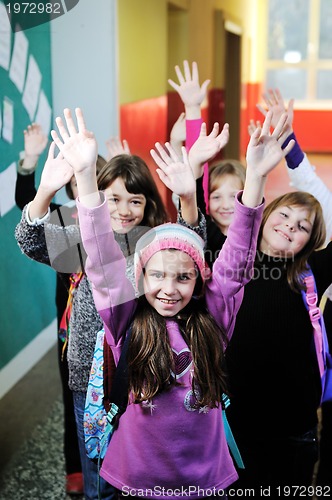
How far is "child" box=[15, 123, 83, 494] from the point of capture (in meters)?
1.89

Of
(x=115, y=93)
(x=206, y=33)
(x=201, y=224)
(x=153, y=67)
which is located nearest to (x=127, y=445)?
(x=201, y=224)

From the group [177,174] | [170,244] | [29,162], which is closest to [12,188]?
[29,162]

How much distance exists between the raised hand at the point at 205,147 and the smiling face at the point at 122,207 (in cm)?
17

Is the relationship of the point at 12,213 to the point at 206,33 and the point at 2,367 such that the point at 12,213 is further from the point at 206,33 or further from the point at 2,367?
the point at 206,33

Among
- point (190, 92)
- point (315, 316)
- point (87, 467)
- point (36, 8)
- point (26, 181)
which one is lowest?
point (87, 467)

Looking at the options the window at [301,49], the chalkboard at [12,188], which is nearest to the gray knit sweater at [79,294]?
the chalkboard at [12,188]

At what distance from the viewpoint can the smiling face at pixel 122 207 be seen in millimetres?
1689

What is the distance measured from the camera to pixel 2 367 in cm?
247

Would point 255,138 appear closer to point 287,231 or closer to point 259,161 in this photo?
point 259,161

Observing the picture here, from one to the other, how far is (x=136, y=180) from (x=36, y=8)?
111 cm

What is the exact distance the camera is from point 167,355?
135cm

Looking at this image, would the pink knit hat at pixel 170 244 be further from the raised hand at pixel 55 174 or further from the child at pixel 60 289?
the child at pixel 60 289

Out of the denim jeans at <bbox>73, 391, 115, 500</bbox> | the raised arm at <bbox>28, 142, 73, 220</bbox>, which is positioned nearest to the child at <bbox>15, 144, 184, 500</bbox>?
the denim jeans at <bbox>73, 391, 115, 500</bbox>

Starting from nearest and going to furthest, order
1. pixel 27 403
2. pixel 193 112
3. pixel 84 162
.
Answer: pixel 84 162 → pixel 193 112 → pixel 27 403
